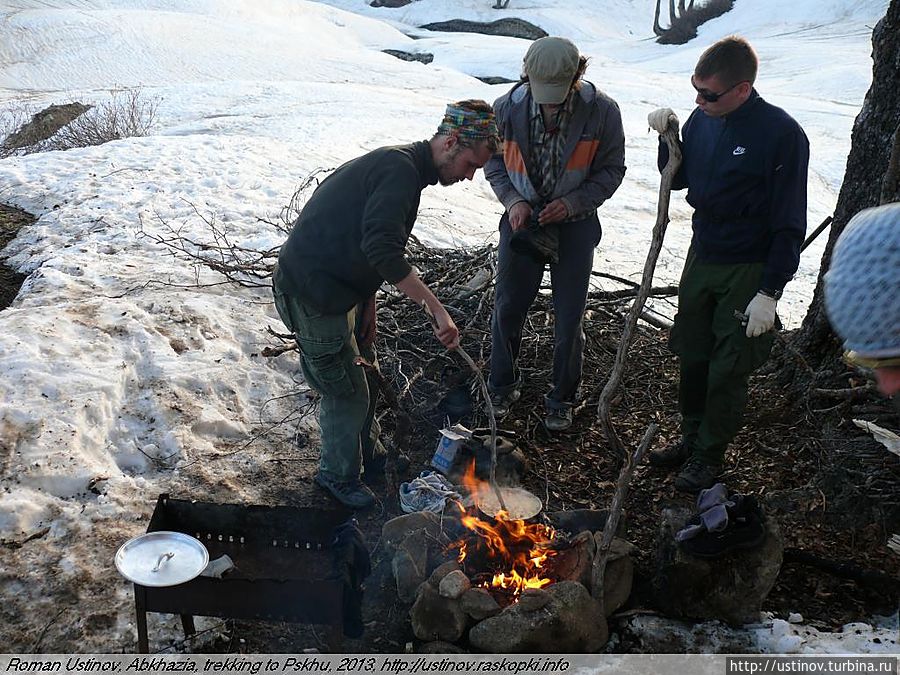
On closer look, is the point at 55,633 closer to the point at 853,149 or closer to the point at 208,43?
the point at 853,149

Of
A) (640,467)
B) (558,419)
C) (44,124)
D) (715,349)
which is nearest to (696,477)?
(640,467)

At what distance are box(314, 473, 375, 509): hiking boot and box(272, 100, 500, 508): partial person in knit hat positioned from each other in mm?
155

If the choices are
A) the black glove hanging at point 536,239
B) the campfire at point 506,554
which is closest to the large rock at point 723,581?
the campfire at point 506,554

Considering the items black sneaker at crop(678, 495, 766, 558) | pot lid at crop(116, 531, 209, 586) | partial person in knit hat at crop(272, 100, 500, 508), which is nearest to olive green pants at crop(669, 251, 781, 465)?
black sneaker at crop(678, 495, 766, 558)

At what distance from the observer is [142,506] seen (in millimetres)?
→ 3725

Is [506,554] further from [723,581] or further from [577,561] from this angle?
[723,581]

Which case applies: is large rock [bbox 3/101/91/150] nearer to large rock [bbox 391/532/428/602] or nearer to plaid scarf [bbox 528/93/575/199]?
plaid scarf [bbox 528/93/575/199]

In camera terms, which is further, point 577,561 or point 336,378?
point 336,378

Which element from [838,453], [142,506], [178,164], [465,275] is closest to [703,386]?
[838,453]

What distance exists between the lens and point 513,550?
3.19m

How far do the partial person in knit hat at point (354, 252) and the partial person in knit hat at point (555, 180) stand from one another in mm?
822

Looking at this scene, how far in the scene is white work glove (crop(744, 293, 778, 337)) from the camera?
10.7 feet

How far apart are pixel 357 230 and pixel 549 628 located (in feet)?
5.94

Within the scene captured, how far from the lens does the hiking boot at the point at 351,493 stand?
380 centimetres
